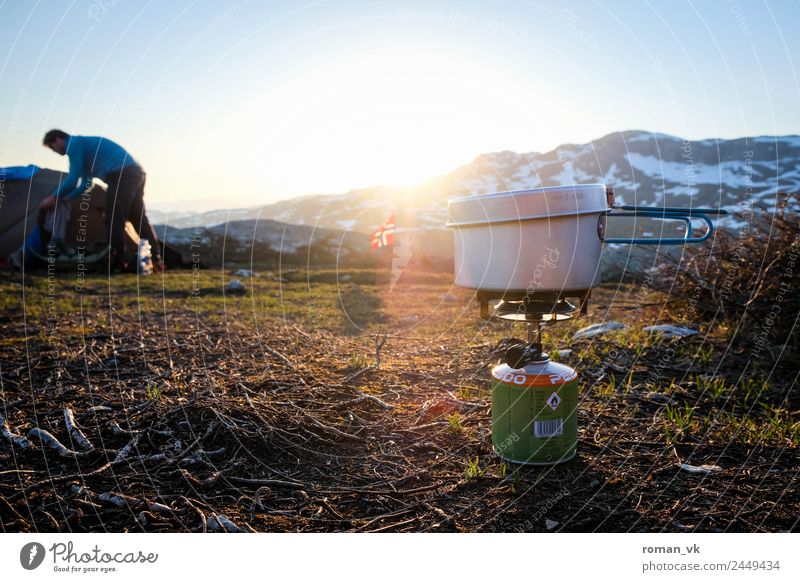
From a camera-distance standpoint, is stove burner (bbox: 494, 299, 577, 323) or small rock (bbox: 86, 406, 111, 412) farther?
small rock (bbox: 86, 406, 111, 412)

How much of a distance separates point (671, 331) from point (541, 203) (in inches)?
136

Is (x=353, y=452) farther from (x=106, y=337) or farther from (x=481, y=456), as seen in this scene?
(x=106, y=337)

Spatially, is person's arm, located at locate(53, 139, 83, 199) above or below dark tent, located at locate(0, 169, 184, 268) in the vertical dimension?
above

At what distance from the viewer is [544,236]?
→ 2535 millimetres

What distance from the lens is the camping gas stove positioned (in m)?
2.72

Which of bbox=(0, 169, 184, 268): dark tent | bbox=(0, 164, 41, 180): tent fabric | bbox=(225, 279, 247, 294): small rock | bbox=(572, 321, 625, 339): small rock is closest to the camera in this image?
bbox=(572, 321, 625, 339): small rock

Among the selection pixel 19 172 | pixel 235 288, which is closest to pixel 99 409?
pixel 235 288

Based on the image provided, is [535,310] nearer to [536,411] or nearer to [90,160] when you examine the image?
[536,411]

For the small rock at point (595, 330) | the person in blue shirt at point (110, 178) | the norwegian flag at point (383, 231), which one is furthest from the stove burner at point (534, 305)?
the person in blue shirt at point (110, 178)

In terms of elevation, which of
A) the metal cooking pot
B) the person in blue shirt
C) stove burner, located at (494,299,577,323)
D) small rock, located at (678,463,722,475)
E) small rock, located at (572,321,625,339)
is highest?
the person in blue shirt

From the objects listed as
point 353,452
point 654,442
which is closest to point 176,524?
point 353,452

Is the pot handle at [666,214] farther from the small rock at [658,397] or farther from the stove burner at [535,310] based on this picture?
the small rock at [658,397]

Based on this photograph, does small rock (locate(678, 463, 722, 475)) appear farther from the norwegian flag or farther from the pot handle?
the norwegian flag

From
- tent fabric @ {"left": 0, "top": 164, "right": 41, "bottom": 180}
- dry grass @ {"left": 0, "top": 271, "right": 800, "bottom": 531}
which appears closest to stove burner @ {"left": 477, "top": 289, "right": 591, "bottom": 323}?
dry grass @ {"left": 0, "top": 271, "right": 800, "bottom": 531}
